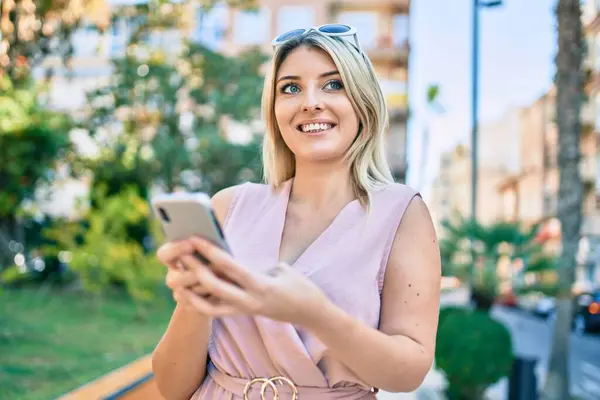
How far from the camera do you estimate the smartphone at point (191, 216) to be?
1111mm

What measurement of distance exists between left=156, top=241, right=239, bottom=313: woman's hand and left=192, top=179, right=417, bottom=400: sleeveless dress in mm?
291

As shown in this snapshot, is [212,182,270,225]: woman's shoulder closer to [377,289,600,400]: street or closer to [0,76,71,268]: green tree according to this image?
[377,289,600,400]: street

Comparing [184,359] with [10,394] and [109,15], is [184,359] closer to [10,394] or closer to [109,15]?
[10,394]

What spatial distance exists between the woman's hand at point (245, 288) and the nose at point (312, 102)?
0.43 metres

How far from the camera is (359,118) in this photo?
1.53m

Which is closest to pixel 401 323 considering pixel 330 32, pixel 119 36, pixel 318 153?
pixel 318 153

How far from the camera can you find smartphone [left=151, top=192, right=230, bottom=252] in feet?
3.65

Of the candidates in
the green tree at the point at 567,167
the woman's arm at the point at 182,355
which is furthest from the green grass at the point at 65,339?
the green tree at the point at 567,167

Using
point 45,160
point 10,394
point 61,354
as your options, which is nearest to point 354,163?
point 10,394

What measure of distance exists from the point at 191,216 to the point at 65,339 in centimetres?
909

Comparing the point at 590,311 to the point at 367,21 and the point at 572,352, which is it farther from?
the point at 367,21

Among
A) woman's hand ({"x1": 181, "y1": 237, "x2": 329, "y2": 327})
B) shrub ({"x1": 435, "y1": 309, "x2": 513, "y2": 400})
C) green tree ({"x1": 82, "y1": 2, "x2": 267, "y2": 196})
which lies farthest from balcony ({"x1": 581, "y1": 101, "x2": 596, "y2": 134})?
woman's hand ({"x1": 181, "y1": 237, "x2": 329, "y2": 327})

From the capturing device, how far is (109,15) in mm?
17531

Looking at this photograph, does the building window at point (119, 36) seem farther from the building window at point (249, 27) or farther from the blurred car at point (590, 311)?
the blurred car at point (590, 311)
